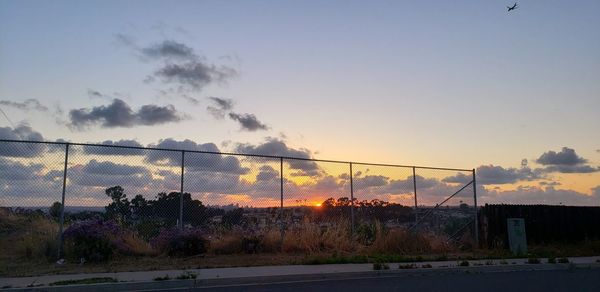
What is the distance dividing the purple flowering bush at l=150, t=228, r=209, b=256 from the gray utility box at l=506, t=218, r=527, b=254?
1064 cm

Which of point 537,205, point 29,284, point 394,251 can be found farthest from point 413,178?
point 29,284

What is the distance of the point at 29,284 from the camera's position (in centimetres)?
1078

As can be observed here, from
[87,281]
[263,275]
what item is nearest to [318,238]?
[263,275]

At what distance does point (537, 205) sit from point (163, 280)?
17.7 metres

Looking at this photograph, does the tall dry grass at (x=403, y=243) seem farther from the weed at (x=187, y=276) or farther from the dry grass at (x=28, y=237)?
the dry grass at (x=28, y=237)

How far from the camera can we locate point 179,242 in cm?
1576

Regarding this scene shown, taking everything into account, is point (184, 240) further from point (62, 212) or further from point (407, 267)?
point (407, 267)

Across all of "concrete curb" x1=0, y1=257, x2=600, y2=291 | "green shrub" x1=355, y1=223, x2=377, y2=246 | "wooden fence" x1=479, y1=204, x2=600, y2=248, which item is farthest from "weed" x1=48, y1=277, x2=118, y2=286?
"wooden fence" x1=479, y1=204, x2=600, y2=248

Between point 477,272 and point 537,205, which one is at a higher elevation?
point 537,205

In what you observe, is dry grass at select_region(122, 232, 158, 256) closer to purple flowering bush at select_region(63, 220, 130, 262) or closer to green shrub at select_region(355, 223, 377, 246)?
purple flowering bush at select_region(63, 220, 130, 262)

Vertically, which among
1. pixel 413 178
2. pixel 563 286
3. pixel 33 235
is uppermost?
pixel 413 178

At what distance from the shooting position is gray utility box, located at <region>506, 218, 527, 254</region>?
1950 cm

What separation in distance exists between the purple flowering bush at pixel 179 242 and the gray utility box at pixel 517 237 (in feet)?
34.9

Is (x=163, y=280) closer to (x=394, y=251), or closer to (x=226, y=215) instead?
(x=226, y=215)
